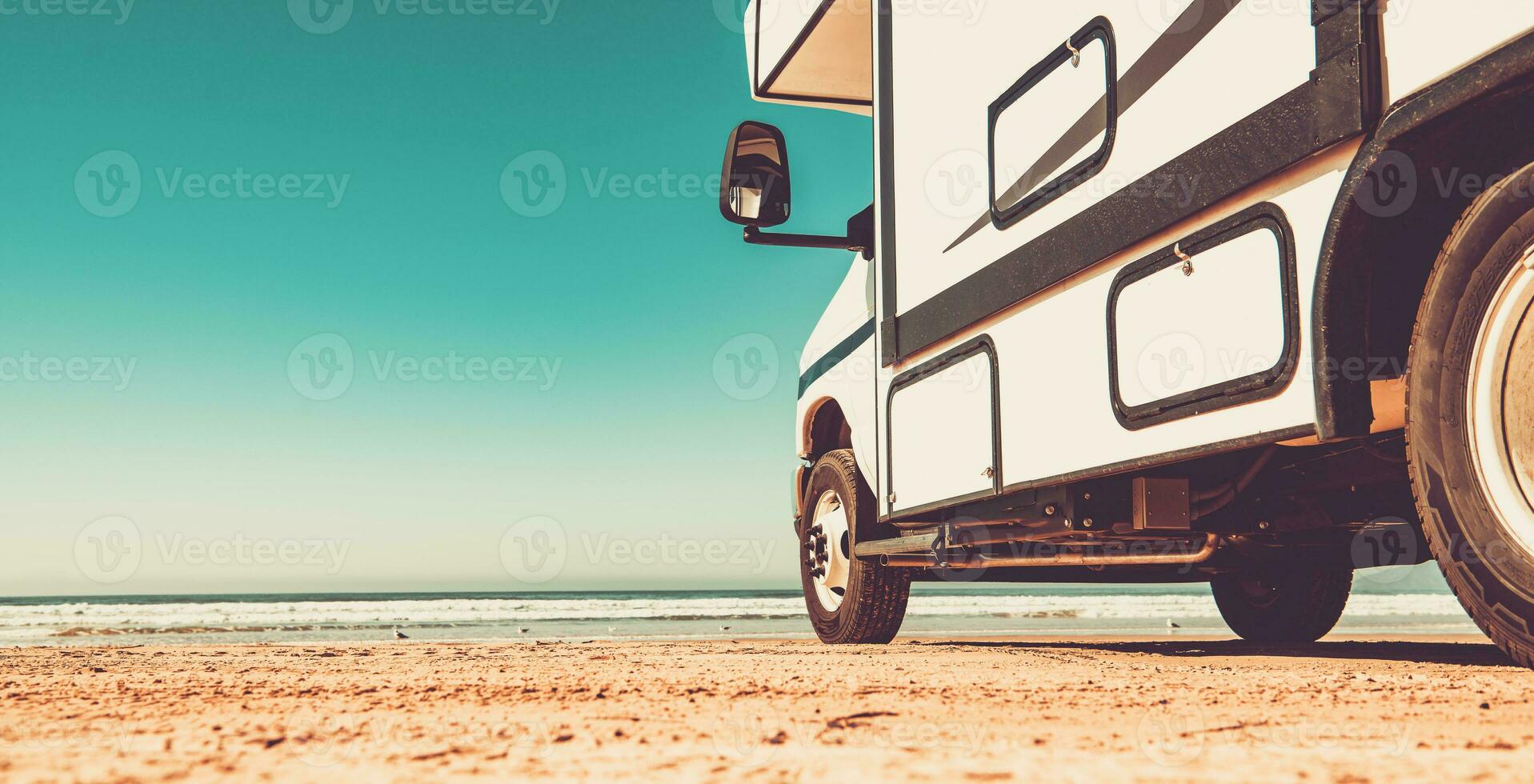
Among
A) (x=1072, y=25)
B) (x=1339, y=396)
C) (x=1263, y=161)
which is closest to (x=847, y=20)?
(x=1072, y=25)

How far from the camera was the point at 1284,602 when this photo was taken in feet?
18.5

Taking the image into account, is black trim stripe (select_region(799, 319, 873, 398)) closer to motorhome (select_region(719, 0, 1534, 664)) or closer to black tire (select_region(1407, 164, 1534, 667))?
motorhome (select_region(719, 0, 1534, 664))

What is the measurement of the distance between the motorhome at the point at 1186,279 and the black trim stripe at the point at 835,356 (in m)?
0.04

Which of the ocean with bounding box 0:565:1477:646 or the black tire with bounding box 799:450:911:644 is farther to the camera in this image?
the ocean with bounding box 0:565:1477:646

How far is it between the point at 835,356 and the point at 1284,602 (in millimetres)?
2590

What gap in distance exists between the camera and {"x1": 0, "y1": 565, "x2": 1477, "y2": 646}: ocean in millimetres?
12453

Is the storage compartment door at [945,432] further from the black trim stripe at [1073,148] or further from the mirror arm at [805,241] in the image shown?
the mirror arm at [805,241]

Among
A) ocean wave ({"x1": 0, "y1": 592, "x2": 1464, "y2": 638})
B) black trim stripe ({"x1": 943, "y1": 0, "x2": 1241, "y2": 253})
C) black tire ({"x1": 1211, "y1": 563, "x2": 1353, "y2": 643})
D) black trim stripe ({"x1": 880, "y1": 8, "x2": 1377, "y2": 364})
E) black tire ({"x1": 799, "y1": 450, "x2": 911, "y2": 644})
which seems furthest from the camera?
ocean wave ({"x1": 0, "y1": 592, "x2": 1464, "y2": 638})

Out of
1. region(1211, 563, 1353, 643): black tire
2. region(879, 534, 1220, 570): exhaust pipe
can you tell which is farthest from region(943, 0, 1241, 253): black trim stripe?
region(1211, 563, 1353, 643): black tire

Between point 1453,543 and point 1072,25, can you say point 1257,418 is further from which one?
point 1072,25

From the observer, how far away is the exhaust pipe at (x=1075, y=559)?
375cm

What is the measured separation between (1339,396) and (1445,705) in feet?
2.41

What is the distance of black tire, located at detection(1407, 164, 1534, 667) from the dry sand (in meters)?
0.23

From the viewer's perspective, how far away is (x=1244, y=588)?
19.2ft
